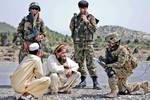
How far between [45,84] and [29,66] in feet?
1.62

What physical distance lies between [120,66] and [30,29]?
2.54m

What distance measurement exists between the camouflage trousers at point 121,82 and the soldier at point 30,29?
2161 millimetres

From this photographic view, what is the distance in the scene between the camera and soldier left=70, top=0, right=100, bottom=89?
1362cm

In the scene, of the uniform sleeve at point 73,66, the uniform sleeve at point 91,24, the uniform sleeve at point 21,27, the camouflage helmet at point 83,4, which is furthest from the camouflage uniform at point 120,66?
the uniform sleeve at point 21,27

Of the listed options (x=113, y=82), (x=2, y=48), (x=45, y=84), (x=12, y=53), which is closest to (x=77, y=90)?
(x=113, y=82)

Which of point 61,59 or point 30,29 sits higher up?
point 30,29

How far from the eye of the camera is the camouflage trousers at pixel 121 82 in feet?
39.1

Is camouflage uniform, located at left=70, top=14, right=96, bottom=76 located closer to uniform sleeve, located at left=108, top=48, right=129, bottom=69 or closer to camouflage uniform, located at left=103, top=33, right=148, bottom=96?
camouflage uniform, located at left=103, top=33, right=148, bottom=96

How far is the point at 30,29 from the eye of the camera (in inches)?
517

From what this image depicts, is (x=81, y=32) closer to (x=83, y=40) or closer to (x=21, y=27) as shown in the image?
(x=83, y=40)

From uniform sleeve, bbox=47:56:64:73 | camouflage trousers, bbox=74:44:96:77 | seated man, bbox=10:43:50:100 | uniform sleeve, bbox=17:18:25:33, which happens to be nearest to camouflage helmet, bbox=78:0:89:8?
camouflage trousers, bbox=74:44:96:77

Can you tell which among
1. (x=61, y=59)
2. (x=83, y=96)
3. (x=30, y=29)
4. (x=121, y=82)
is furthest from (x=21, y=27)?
(x=121, y=82)

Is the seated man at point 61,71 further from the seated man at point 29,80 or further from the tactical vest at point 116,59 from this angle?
the seated man at point 29,80

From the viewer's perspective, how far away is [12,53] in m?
37.2
